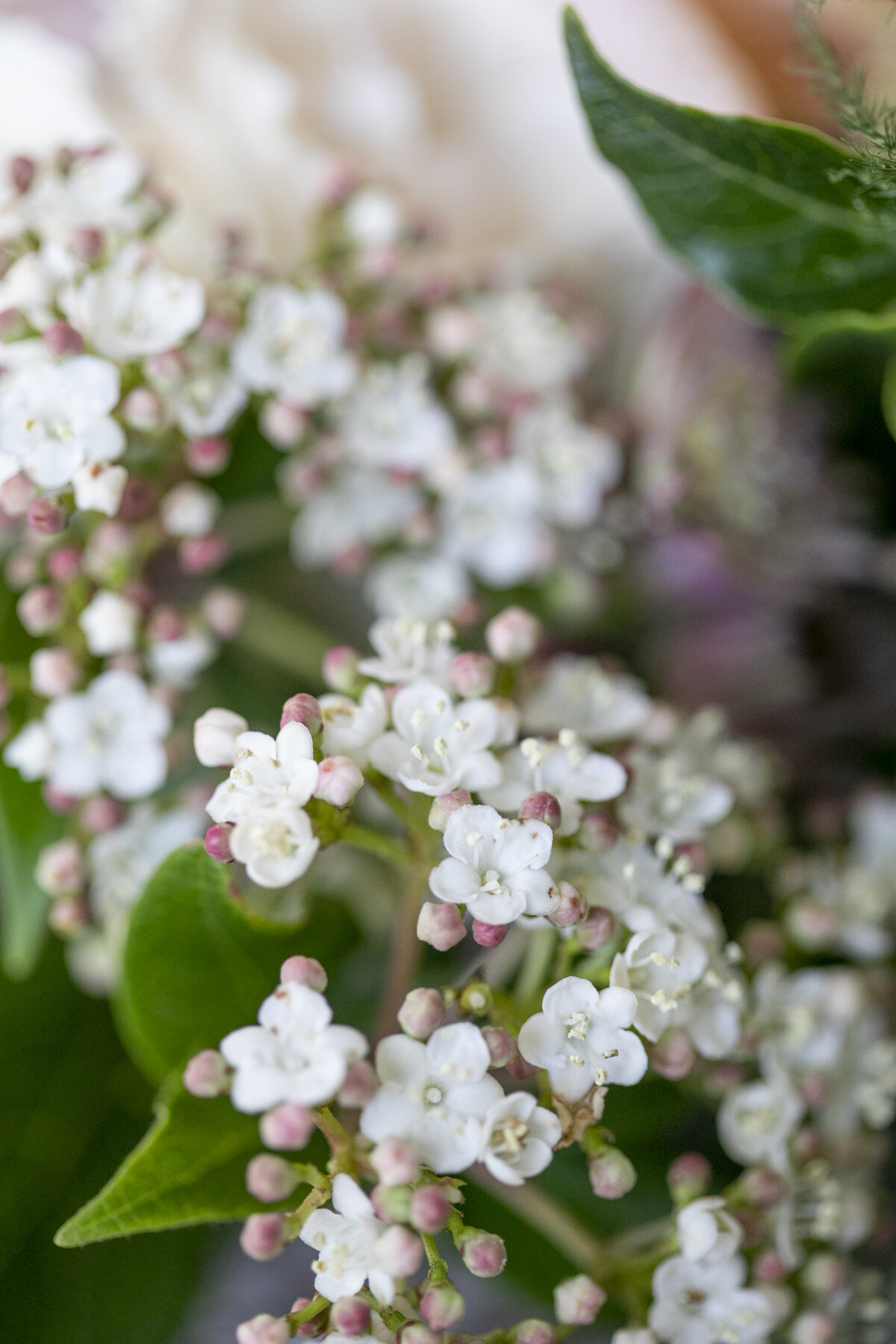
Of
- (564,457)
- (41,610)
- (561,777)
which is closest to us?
(561,777)

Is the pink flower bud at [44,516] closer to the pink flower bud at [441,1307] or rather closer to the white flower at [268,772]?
the white flower at [268,772]

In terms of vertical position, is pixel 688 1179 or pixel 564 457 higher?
pixel 564 457

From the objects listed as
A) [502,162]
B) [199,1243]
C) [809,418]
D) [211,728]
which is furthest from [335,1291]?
[502,162]

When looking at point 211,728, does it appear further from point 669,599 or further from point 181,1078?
point 669,599

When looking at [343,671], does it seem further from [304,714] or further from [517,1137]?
[517,1137]

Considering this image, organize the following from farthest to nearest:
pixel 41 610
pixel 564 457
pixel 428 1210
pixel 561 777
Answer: pixel 564 457 → pixel 41 610 → pixel 561 777 → pixel 428 1210

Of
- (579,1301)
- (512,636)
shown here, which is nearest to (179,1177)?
(579,1301)

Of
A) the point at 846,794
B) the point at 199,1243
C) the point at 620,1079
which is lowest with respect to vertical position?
the point at 199,1243

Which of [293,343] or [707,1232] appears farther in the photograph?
[293,343]
